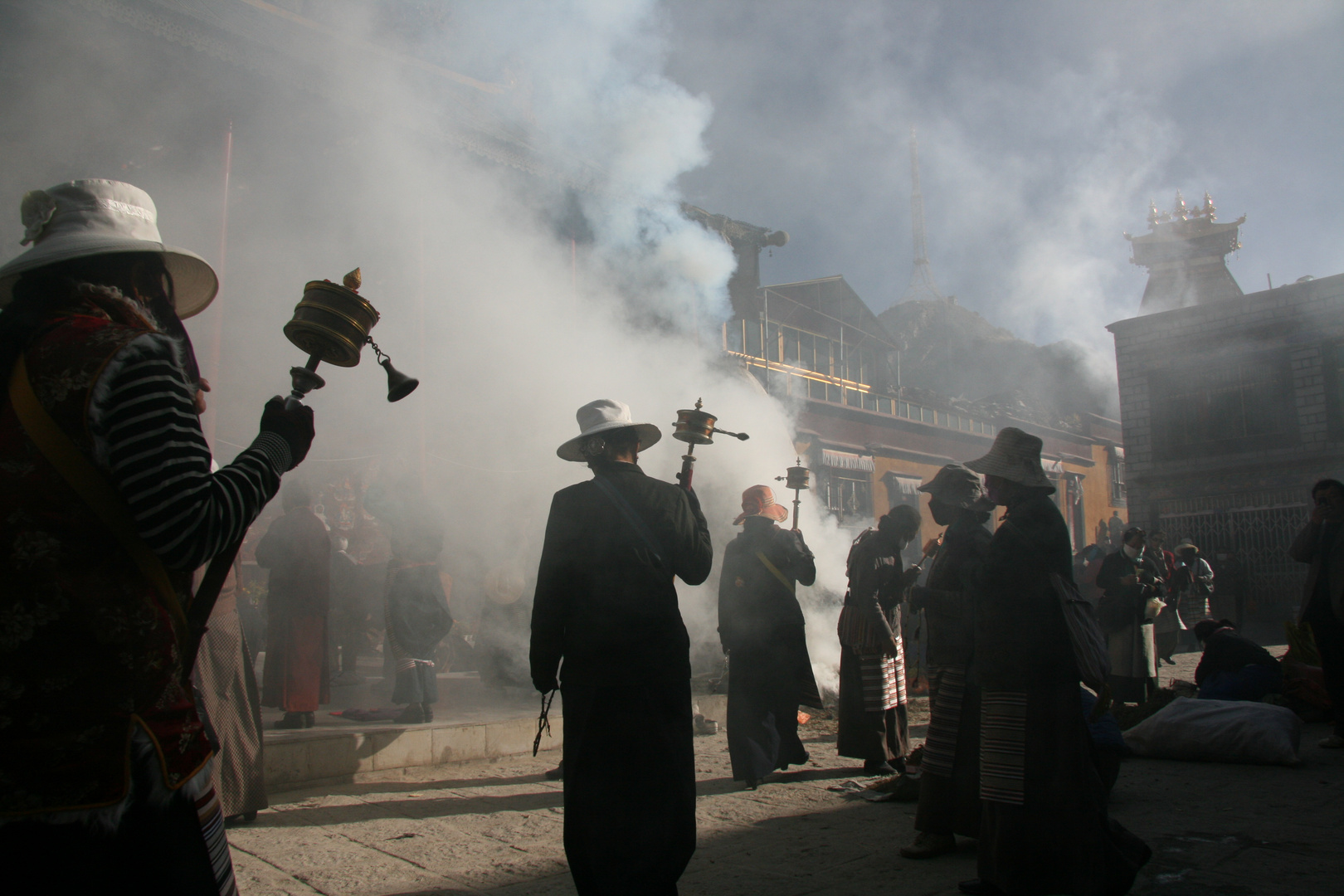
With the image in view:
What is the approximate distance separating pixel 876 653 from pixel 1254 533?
1545cm

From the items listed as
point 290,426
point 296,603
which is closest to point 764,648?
point 296,603

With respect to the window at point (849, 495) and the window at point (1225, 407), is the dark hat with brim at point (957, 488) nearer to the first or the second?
the window at point (849, 495)

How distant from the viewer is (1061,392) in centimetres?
3919

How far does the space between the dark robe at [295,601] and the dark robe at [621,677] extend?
11.2ft

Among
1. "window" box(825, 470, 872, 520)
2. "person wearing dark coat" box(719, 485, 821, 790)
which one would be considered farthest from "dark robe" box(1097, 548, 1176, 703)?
"window" box(825, 470, 872, 520)

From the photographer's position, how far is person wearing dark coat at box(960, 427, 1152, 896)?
8.45 feet

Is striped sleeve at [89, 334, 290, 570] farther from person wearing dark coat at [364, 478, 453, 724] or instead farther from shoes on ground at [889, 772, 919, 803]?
person wearing dark coat at [364, 478, 453, 724]

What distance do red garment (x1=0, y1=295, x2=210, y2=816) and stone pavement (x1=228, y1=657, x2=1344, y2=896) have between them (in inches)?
80.3

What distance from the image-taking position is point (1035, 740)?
2680mm

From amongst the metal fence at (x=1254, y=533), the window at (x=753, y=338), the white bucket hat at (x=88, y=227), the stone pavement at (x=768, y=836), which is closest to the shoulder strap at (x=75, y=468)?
the white bucket hat at (x=88, y=227)

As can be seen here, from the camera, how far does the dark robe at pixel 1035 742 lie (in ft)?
8.45

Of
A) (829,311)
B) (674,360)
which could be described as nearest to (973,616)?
(674,360)

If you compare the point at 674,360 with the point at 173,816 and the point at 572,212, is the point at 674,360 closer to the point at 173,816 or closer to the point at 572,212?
the point at 572,212

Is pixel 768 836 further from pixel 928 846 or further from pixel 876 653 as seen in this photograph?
pixel 876 653
